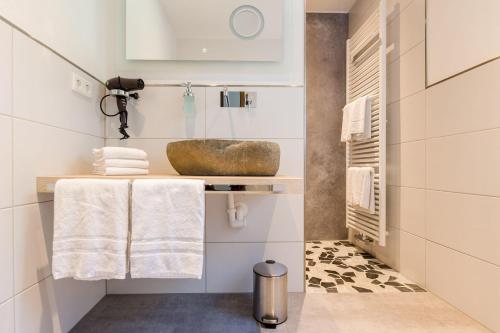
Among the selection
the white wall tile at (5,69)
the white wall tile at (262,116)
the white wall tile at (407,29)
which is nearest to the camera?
the white wall tile at (5,69)

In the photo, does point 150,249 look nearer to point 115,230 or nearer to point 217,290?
point 115,230

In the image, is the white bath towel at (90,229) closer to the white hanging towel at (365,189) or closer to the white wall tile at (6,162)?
the white wall tile at (6,162)

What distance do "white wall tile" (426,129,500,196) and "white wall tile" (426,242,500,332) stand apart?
317 millimetres

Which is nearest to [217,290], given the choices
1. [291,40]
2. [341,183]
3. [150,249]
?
[150,249]

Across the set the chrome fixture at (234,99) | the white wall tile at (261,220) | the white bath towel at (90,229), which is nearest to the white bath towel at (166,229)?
the white bath towel at (90,229)

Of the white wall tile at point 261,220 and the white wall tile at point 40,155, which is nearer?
the white wall tile at point 40,155

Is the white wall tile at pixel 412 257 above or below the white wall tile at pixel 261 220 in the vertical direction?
below

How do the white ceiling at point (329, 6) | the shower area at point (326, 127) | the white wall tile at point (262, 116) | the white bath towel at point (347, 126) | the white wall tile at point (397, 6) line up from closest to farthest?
the white wall tile at point (262, 116) → the white wall tile at point (397, 6) → the white bath towel at point (347, 126) → the white ceiling at point (329, 6) → the shower area at point (326, 127)

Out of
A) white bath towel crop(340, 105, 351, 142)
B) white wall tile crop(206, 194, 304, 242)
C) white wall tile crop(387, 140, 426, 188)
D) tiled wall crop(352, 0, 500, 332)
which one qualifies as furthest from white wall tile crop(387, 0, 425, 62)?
white wall tile crop(206, 194, 304, 242)

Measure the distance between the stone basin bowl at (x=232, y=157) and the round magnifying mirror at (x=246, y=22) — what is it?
0.73 meters

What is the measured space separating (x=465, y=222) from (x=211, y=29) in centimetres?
153

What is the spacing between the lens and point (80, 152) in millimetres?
1196

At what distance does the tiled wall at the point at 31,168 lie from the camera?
81 cm

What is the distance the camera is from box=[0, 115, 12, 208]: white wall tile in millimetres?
796
